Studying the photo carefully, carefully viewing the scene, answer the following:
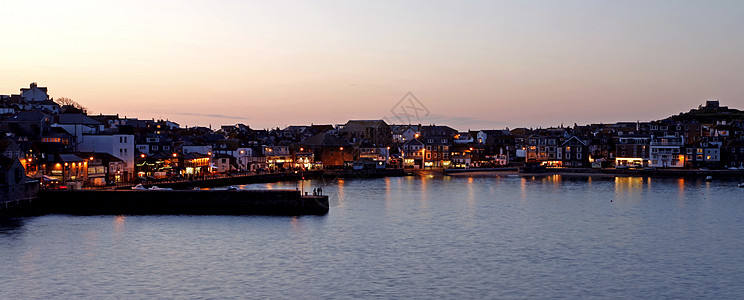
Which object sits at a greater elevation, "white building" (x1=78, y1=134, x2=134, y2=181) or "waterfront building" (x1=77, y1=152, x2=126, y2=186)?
"white building" (x1=78, y1=134, x2=134, y2=181)

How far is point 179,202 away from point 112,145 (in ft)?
66.5

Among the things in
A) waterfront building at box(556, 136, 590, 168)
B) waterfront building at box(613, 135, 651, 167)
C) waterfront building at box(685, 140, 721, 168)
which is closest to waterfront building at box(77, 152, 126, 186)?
waterfront building at box(556, 136, 590, 168)

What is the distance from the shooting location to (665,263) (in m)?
30.7

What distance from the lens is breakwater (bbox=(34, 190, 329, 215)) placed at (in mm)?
46500

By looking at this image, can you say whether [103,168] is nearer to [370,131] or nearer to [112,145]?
[112,145]

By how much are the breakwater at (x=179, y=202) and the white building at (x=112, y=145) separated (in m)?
Answer: 16.6

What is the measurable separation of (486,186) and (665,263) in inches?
1769

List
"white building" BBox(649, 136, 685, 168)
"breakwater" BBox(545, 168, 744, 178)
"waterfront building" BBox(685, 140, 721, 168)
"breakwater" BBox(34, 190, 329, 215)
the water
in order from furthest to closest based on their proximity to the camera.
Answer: "white building" BBox(649, 136, 685, 168)
"waterfront building" BBox(685, 140, 721, 168)
"breakwater" BBox(545, 168, 744, 178)
"breakwater" BBox(34, 190, 329, 215)
the water

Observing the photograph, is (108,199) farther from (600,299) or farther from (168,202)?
(600,299)

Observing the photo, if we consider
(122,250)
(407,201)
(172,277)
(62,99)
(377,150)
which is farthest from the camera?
(62,99)

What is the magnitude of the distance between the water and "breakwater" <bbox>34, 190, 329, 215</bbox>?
188 cm

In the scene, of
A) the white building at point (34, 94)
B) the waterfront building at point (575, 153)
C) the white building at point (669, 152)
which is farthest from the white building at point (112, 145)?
the white building at point (669, 152)

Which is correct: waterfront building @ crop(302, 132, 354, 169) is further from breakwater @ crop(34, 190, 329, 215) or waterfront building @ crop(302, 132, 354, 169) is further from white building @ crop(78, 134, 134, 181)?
Result: breakwater @ crop(34, 190, 329, 215)

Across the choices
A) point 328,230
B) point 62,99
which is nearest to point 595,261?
point 328,230
